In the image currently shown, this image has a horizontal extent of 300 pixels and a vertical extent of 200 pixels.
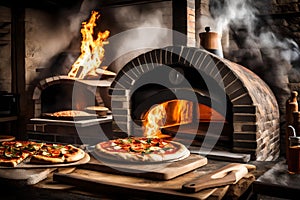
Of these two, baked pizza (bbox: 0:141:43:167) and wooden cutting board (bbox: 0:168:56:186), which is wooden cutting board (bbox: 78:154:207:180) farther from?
baked pizza (bbox: 0:141:43:167)

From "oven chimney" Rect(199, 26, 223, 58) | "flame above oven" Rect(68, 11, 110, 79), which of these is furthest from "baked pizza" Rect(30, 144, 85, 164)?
"flame above oven" Rect(68, 11, 110, 79)

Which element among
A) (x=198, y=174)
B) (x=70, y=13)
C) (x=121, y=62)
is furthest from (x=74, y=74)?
(x=198, y=174)

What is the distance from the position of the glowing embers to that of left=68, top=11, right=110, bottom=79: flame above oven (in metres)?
1.78

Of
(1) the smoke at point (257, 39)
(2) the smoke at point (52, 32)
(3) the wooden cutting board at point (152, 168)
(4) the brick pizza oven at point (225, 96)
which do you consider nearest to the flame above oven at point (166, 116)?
(4) the brick pizza oven at point (225, 96)

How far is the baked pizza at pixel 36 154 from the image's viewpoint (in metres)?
2.84

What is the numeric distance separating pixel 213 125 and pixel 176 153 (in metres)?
1.01

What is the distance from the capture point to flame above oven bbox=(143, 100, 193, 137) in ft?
14.0

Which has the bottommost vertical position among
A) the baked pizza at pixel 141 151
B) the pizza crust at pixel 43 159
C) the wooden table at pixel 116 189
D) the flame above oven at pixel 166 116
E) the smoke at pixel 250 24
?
the wooden table at pixel 116 189

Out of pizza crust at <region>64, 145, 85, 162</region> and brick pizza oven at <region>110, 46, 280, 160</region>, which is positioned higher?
brick pizza oven at <region>110, 46, 280, 160</region>

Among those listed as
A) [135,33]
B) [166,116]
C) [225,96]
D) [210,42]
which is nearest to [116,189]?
[225,96]

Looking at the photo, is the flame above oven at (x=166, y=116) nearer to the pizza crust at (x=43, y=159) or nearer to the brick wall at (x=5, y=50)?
the pizza crust at (x=43, y=159)

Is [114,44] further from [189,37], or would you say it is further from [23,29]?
[189,37]

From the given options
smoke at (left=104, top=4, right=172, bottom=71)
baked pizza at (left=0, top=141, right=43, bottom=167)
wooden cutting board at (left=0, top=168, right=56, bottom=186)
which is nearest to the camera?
wooden cutting board at (left=0, top=168, right=56, bottom=186)

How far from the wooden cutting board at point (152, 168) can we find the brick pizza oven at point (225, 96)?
759 millimetres
